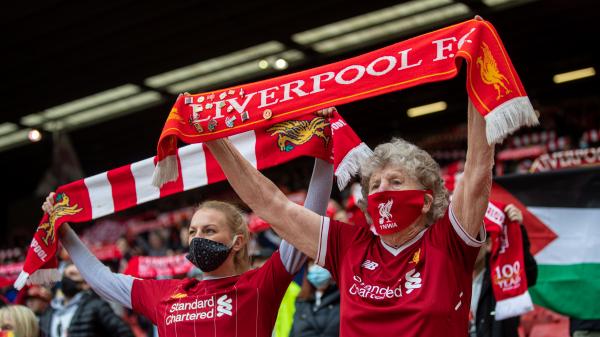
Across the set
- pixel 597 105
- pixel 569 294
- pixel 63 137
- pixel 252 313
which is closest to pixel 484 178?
pixel 252 313

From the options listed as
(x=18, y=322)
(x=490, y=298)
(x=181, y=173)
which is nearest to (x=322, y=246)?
(x=181, y=173)

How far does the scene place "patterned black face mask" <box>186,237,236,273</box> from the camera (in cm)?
327

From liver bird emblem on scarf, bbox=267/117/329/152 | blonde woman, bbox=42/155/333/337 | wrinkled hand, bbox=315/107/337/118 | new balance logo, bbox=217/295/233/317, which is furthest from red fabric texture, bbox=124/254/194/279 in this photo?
wrinkled hand, bbox=315/107/337/118

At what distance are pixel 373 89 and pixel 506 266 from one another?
86.7 inches

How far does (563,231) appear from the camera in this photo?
5230 mm

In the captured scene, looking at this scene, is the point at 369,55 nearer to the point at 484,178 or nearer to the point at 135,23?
the point at 484,178

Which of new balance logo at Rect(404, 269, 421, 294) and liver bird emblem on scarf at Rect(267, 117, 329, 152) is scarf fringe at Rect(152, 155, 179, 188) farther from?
new balance logo at Rect(404, 269, 421, 294)

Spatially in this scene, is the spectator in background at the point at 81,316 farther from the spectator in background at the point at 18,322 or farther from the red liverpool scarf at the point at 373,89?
the red liverpool scarf at the point at 373,89

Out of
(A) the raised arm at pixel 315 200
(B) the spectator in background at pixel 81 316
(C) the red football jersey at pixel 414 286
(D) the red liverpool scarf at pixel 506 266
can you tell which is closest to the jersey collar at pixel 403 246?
(C) the red football jersey at pixel 414 286

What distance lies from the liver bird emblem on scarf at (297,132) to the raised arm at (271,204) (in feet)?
1.41

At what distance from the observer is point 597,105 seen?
12.3 metres

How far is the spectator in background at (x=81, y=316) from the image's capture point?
221 inches

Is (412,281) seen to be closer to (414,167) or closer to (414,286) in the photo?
(414,286)

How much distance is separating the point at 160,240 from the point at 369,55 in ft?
30.4
